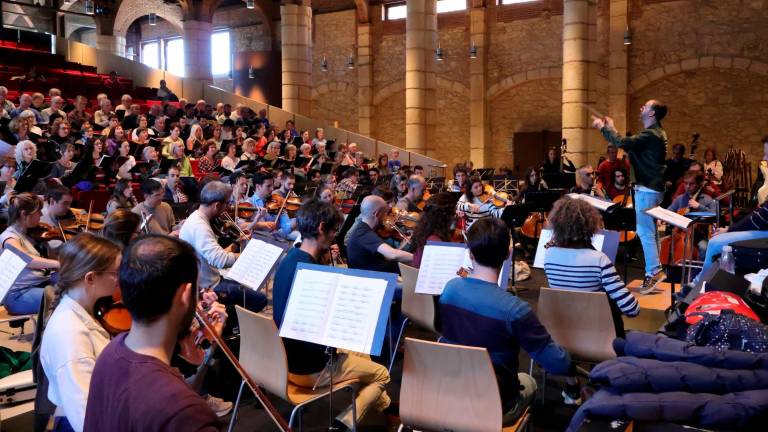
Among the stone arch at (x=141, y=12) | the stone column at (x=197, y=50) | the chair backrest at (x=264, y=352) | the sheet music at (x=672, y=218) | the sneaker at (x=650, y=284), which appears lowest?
the sneaker at (x=650, y=284)

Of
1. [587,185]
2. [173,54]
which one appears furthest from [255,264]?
[173,54]

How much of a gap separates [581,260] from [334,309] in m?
1.47

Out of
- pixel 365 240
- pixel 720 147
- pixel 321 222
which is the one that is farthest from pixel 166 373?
pixel 720 147

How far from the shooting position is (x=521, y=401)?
262 centimetres

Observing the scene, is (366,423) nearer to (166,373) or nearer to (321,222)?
(321,222)

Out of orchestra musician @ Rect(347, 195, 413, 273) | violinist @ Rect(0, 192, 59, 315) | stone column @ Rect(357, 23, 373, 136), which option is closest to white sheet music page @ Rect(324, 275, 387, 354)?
orchestra musician @ Rect(347, 195, 413, 273)

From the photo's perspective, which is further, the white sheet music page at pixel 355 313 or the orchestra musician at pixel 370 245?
the orchestra musician at pixel 370 245

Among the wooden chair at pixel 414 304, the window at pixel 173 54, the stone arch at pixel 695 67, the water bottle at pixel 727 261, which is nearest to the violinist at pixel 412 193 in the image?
the wooden chair at pixel 414 304

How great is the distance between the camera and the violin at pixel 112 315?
2262 mm

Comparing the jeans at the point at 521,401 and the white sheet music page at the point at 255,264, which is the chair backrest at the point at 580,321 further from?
the white sheet music page at the point at 255,264

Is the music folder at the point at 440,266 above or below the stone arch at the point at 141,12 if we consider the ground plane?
below

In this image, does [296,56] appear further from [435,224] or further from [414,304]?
[414,304]

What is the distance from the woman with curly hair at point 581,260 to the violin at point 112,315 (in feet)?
7.20

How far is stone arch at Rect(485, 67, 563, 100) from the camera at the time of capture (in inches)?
643
